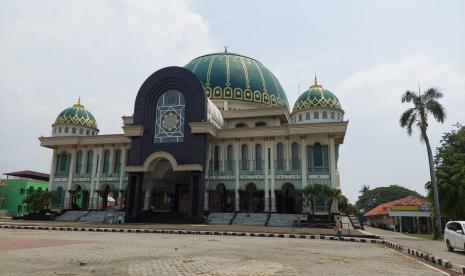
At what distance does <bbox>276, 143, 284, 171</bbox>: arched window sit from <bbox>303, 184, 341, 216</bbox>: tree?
4887 millimetres

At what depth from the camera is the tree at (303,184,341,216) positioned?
30.7 metres

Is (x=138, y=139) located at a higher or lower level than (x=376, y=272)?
higher

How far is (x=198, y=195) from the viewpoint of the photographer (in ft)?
109

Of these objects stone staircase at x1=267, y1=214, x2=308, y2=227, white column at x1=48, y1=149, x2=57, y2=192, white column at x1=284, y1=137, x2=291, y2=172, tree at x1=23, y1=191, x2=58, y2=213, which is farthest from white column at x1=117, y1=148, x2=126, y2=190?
white column at x1=284, y1=137, x2=291, y2=172

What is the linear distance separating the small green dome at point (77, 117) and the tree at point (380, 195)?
2752 inches

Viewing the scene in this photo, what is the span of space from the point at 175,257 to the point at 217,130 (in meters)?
26.2

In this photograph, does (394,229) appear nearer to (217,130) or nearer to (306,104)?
(306,104)

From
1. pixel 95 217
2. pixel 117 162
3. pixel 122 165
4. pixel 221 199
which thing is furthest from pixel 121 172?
pixel 221 199

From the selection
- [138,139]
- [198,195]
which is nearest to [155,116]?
[138,139]

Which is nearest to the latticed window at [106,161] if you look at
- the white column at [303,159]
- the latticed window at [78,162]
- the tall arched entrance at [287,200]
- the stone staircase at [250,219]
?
the latticed window at [78,162]

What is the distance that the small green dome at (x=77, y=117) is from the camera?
46062mm

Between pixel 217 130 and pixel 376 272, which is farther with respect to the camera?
pixel 217 130

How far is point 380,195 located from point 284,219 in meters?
69.2

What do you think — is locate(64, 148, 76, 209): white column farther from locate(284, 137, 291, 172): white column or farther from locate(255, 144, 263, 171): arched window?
locate(284, 137, 291, 172): white column
